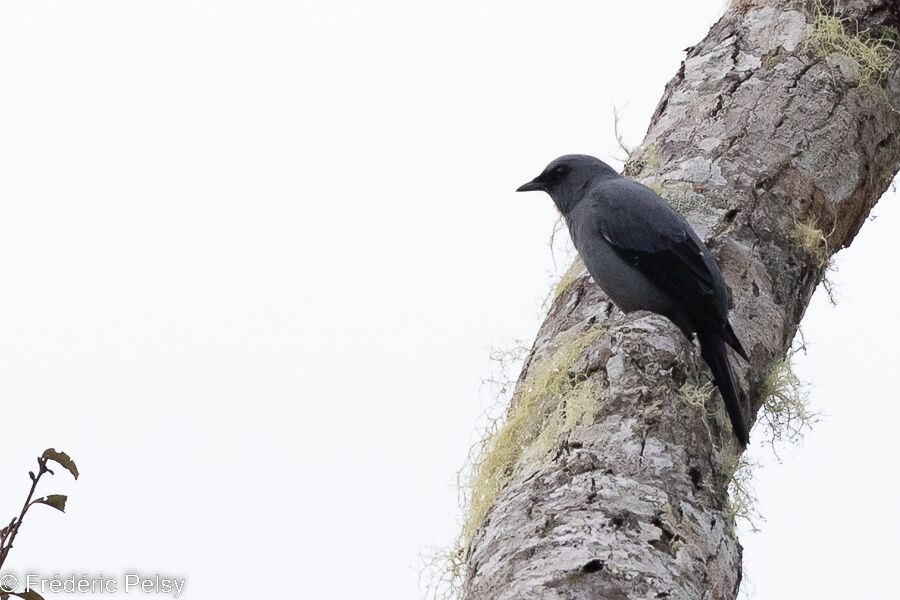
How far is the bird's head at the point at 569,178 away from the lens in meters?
5.34

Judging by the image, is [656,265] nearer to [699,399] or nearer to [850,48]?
[699,399]

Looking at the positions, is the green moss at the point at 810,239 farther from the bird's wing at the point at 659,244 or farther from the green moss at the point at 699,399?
the green moss at the point at 699,399

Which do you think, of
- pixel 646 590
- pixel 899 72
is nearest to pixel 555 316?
pixel 646 590

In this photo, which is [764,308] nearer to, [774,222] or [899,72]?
[774,222]

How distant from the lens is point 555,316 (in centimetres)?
457

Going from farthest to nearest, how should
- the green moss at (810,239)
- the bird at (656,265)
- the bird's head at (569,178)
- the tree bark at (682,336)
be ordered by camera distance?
the bird's head at (569,178) → the green moss at (810,239) → the bird at (656,265) → the tree bark at (682,336)

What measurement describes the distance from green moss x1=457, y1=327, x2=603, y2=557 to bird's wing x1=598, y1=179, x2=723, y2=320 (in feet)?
1.41

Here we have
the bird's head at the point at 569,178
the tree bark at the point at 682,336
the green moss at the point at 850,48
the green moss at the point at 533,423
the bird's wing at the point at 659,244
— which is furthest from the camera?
the bird's head at the point at 569,178

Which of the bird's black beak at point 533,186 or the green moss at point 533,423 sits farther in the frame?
the bird's black beak at point 533,186

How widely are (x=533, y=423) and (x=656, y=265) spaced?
1066 mm

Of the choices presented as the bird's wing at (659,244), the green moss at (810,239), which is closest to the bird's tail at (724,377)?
the bird's wing at (659,244)

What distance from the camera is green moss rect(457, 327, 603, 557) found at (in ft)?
12.2

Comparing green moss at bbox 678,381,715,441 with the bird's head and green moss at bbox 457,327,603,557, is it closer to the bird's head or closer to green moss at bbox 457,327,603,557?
green moss at bbox 457,327,603,557

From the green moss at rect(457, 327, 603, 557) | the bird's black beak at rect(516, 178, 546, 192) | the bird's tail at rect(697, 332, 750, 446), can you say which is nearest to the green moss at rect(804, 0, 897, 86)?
the bird's black beak at rect(516, 178, 546, 192)
